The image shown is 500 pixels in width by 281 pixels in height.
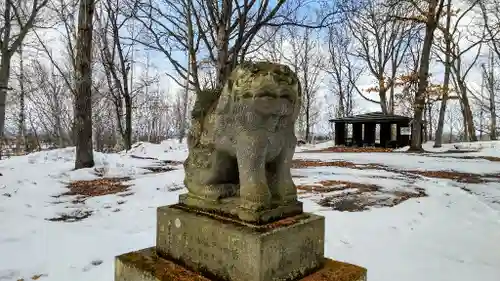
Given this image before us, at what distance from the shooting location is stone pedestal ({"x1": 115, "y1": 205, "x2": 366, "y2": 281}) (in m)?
1.72

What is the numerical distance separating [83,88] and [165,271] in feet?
26.2

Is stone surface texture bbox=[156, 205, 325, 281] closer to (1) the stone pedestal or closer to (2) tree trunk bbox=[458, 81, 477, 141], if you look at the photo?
(1) the stone pedestal

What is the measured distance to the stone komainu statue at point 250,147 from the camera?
69.3 inches

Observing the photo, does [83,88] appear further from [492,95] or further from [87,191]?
[492,95]

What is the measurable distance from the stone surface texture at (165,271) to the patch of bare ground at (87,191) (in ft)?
8.94

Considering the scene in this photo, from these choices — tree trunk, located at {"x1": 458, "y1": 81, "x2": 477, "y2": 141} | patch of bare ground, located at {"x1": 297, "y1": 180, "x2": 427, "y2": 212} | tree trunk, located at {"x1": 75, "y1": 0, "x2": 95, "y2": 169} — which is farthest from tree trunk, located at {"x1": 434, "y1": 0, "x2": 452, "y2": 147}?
tree trunk, located at {"x1": 75, "y1": 0, "x2": 95, "y2": 169}

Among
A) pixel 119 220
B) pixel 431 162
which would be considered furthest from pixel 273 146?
pixel 431 162

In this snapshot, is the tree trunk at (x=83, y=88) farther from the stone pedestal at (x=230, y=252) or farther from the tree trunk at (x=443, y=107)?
the tree trunk at (x=443, y=107)

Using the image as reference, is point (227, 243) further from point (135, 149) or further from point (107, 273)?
point (135, 149)

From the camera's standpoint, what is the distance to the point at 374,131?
68.4 ft

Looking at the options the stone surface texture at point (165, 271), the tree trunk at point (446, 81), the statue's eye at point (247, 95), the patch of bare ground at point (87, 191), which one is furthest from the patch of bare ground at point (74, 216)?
the tree trunk at point (446, 81)

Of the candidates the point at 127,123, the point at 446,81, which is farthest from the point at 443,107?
the point at 127,123

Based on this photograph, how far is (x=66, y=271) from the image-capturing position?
9.78ft

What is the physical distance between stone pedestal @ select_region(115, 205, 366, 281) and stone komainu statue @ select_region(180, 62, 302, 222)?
3.9 inches
